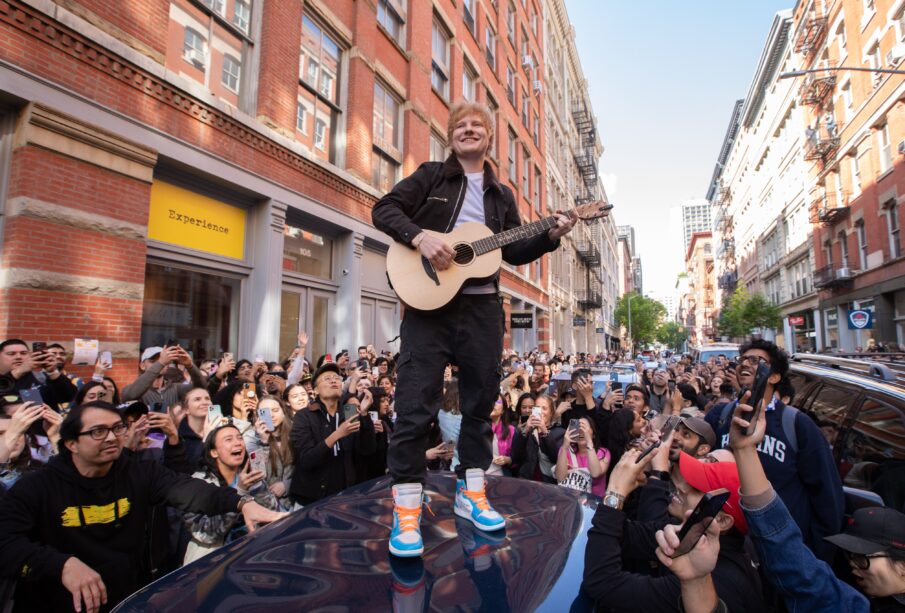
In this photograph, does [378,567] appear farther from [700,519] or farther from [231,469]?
[231,469]

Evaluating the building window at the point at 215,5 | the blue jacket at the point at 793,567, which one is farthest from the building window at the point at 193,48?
the blue jacket at the point at 793,567

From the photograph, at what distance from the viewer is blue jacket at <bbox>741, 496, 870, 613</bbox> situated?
1.78 metres

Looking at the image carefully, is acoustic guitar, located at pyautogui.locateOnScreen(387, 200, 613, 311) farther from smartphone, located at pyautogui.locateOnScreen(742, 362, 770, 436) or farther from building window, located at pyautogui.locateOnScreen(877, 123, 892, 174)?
building window, located at pyautogui.locateOnScreen(877, 123, 892, 174)

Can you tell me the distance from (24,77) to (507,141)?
68.0 feet

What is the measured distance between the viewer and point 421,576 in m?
1.72

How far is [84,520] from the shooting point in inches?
109

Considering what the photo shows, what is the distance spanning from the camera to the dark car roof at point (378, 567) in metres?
1.55

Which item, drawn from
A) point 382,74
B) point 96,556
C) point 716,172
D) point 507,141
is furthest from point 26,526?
point 716,172

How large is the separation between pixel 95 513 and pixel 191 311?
5987 millimetres

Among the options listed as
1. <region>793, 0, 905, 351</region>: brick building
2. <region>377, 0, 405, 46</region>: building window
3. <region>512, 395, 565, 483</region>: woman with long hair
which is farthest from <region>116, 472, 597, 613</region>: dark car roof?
<region>793, 0, 905, 351</region>: brick building

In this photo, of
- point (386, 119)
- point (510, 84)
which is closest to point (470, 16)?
point (510, 84)

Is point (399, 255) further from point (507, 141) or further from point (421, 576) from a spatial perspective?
point (507, 141)

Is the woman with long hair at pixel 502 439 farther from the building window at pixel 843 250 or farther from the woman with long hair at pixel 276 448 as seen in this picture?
the building window at pixel 843 250

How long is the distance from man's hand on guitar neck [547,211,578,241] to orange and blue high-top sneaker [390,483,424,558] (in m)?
1.58
